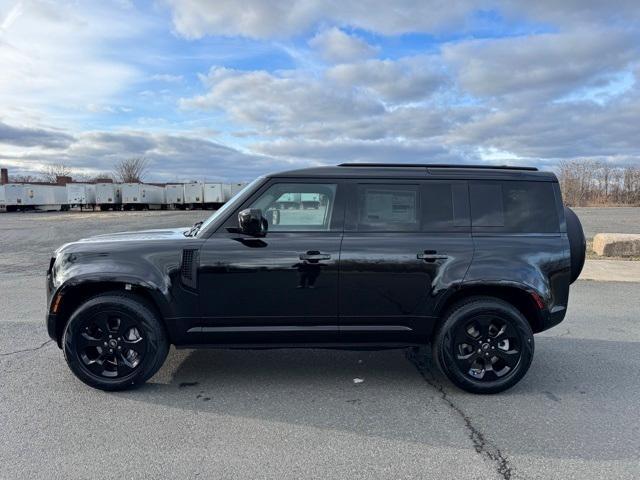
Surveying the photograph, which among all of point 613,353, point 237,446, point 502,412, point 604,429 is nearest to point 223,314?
point 237,446

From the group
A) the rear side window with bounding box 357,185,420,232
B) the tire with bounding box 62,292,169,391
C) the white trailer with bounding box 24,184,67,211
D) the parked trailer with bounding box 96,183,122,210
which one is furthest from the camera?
the parked trailer with bounding box 96,183,122,210

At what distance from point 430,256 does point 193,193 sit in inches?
1911

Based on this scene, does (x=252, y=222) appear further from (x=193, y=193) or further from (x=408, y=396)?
(x=193, y=193)

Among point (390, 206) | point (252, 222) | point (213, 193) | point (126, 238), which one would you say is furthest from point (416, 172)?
point (213, 193)

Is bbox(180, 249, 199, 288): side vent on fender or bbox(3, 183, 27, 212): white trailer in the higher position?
bbox(3, 183, 27, 212): white trailer

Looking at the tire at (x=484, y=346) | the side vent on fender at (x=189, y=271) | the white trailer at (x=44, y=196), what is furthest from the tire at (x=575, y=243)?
the white trailer at (x=44, y=196)

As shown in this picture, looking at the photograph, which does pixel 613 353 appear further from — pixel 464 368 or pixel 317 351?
pixel 317 351

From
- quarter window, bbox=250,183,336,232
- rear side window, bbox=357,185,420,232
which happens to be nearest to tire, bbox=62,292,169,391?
quarter window, bbox=250,183,336,232

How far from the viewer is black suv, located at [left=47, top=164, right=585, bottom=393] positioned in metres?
3.94

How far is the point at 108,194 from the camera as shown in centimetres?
4903

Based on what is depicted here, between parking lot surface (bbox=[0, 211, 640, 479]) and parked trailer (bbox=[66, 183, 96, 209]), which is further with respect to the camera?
parked trailer (bbox=[66, 183, 96, 209])

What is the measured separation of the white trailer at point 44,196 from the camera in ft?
151

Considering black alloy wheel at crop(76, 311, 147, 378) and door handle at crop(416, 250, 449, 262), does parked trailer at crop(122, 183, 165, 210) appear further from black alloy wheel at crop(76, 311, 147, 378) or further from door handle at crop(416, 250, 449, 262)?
door handle at crop(416, 250, 449, 262)

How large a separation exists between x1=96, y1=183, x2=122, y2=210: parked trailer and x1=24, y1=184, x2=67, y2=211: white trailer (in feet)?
11.1
